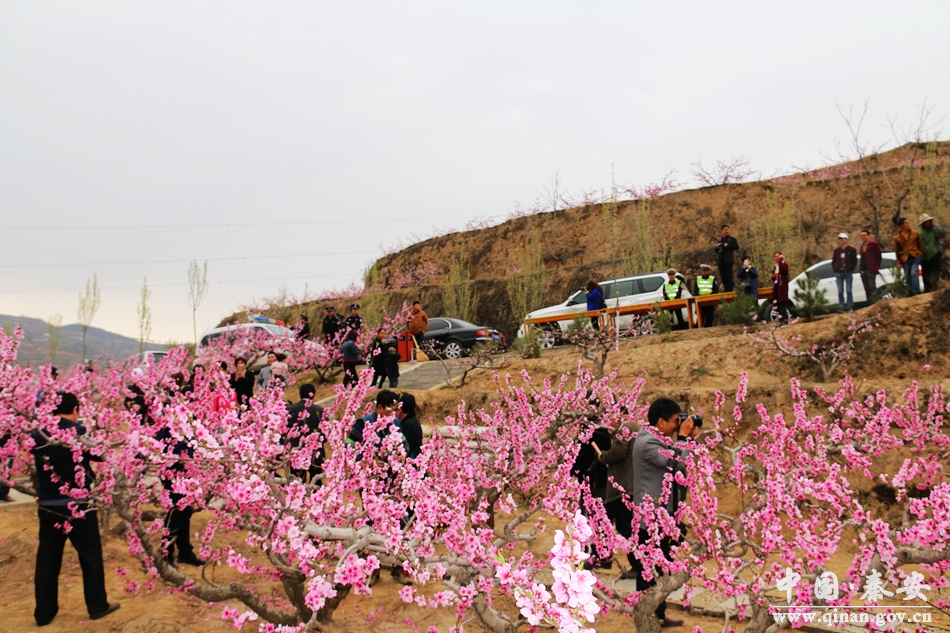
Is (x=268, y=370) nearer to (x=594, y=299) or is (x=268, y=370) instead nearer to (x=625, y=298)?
(x=594, y=299)

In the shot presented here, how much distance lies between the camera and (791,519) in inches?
151

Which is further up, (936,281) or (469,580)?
(936,281)

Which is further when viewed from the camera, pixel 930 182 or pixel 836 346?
pixel 930 182

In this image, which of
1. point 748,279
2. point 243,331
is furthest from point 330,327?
point 748,279

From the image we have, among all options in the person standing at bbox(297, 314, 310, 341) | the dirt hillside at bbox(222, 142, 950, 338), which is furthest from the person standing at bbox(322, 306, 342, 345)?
the dirt hillside at bbox(222, 142, 950, 338)

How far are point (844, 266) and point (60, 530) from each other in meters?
12.6

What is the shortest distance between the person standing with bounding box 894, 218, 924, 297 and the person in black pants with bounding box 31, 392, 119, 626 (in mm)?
12006

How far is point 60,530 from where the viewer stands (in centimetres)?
478

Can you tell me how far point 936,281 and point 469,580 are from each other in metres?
11.0

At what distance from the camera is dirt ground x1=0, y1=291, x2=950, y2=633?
4.98 meters

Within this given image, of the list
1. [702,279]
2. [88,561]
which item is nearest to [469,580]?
[88,561]

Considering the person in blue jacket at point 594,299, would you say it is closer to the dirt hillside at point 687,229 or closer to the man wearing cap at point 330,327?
the dirt hillside at point 687,229

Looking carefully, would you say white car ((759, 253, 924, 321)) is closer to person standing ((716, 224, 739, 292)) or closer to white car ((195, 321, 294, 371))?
person standing ((716, 224, 739, 292))

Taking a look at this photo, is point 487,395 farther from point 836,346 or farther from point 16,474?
point 16,474
